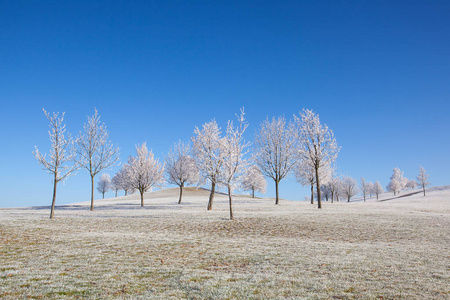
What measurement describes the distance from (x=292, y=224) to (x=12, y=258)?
17682 millimetres

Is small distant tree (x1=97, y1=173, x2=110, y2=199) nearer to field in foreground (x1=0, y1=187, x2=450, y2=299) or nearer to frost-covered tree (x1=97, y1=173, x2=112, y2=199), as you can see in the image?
frost-covered tree (x1=97, y1=173, x2=112, y2=199)

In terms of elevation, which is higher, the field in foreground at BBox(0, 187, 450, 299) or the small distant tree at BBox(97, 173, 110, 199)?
the small distant tree at BBox(97, 173, 110, 199)

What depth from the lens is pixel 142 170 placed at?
47.8 meters

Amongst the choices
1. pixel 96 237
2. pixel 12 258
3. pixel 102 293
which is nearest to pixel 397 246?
pixel 102 293

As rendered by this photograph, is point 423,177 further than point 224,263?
Yes

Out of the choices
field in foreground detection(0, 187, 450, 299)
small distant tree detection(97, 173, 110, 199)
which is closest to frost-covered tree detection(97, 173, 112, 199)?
small distant tree detection(97, 173, 110, 199)

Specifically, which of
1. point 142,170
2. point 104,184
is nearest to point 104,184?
point 104,184

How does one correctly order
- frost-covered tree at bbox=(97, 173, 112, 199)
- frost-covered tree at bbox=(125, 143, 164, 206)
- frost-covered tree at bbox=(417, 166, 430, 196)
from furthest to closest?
frost-covered tree at bbox=(97, 173, 112, 199), frost-covered tree at bbox=(417, 166, 430, 196), frost-covered tree at bbox=(125, 143, 164, 206)

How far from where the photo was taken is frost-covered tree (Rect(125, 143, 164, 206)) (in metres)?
47.8

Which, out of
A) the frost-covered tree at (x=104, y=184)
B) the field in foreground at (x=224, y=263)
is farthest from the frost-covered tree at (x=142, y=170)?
the frost-covered tree at (x=104, y=184)

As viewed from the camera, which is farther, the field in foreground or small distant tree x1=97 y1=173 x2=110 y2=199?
small distant tree x1=97 y1=173 x2=110 y2=199

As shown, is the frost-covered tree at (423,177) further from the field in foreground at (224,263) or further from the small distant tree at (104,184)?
the small distant tree at (104,184)

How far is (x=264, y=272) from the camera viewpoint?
31.9ft

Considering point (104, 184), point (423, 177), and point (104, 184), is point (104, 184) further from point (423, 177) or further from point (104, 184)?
point (423, 177)
